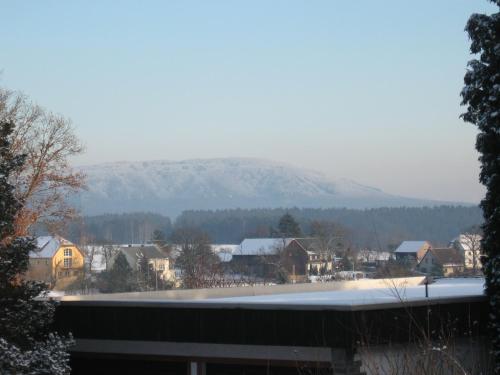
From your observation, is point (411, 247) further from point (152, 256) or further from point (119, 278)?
point (119, 278)

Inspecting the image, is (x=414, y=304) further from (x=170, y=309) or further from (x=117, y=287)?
(x=117, y=287)

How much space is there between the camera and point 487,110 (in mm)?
20375

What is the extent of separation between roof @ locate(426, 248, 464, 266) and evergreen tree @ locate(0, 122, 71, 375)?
87.6 meters

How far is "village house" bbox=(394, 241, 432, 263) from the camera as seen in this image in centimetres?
11188

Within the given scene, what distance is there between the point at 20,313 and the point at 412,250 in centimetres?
10169

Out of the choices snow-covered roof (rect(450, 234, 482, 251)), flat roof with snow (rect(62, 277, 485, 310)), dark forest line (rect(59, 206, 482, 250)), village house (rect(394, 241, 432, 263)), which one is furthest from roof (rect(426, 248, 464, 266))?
flat roof with snow (rect(62, 277, 485, 310))

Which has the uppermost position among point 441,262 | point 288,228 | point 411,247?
point 288,228

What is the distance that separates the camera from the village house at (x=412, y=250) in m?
112

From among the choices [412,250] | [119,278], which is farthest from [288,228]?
[119,278]

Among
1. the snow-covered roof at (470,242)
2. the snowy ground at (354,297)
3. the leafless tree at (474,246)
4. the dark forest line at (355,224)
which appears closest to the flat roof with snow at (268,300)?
the snowy ground at (354,297)

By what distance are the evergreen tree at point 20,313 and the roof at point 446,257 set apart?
87.6 meters

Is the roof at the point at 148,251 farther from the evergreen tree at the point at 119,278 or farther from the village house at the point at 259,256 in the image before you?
the evergreen tree at the point at 119,278

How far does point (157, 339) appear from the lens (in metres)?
16.6

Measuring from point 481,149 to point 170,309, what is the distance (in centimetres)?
842
